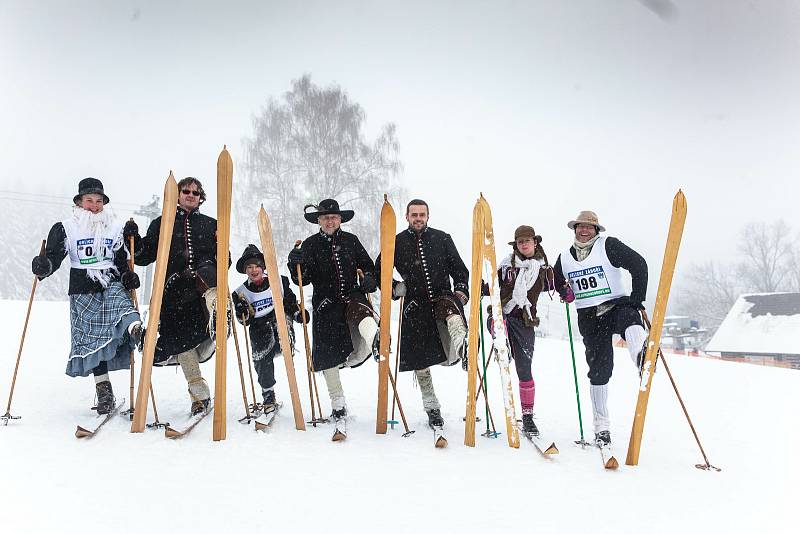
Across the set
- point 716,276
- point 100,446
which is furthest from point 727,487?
point 716,276

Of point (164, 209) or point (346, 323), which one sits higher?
point (164, 209)

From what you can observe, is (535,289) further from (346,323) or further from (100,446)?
(100,446)

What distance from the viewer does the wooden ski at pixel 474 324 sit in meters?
3.37

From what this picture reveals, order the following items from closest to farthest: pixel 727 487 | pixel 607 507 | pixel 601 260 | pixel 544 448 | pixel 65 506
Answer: pixel 65 506 → pixel 607 507 → pixel 727 487 → pixel 544 448 → pixel 601 260

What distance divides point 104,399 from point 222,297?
4.13 ft

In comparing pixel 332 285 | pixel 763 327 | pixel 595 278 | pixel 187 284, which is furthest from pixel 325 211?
pixel 763 327

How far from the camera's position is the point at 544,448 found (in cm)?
330

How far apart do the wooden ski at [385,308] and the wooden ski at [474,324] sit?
584 mm

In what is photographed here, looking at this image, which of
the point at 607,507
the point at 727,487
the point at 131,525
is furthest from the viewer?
the point at 727,487

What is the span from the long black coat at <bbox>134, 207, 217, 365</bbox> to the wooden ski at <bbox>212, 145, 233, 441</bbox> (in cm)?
43

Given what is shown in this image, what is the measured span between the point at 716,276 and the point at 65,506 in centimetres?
5120

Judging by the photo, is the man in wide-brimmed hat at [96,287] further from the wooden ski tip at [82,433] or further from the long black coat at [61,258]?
the wooden ski tip at [82,433]

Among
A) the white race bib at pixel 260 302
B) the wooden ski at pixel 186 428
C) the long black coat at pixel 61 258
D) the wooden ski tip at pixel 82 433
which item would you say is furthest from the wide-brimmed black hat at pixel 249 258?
the wooden ski tip at pixel 82 433

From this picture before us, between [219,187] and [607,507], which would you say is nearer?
[607,507]
